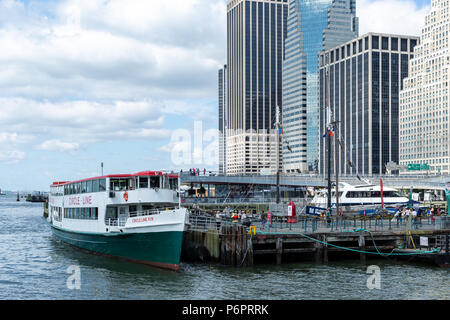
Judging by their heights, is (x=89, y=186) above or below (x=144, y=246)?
above

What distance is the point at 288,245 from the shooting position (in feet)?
136

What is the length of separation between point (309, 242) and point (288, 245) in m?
1.69

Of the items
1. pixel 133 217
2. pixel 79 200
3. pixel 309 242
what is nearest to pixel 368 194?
pixel 309 242

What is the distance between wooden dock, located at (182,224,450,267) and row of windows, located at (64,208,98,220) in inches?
298

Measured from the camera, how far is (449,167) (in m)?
199

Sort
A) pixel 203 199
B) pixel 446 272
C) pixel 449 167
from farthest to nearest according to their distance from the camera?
1. pixel 449 167
2. pixel 203 199
3. pixel 446 272

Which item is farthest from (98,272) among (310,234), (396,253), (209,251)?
(396,253)

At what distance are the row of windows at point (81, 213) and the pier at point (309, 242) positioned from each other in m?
7.58

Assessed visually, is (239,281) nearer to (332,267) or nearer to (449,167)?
(332,267)

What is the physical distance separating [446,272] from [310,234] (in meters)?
9.68

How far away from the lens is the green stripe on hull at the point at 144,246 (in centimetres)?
3494

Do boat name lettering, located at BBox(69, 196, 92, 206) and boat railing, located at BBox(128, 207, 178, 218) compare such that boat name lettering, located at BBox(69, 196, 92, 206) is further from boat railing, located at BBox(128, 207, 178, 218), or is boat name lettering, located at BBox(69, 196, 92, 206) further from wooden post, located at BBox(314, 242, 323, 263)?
wooden post, located at BBox(314, 242, 323, 263)

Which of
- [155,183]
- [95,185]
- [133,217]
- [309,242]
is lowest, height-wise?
[309,242]

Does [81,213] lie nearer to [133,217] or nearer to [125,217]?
[125,217]
